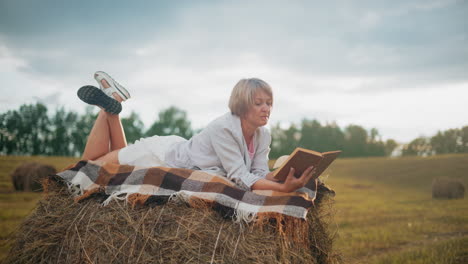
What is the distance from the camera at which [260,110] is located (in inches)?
115

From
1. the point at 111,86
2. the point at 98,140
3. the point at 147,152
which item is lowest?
the point at 147,152

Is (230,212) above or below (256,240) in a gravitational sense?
above

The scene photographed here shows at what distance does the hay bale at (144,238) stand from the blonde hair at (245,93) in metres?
0.99

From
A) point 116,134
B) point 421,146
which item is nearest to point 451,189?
point 421,146

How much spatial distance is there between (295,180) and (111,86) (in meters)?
2.43

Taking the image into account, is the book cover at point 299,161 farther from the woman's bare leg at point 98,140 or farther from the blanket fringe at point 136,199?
the woman's bare leg at point 98,140

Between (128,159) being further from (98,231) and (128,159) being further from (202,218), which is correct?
(202,218)

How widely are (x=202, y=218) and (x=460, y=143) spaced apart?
11.8 metres

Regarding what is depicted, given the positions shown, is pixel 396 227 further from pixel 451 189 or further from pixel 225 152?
pixel 451 189

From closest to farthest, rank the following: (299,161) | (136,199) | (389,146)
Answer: (299,161)
(136,199)
(389,146)

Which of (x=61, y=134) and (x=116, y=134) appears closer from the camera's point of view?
(x=116, y=134)

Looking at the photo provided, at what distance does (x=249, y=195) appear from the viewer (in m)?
2.60

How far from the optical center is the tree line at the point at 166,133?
34.9 feet

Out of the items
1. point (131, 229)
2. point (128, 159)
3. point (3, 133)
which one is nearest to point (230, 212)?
point (131, 229)
